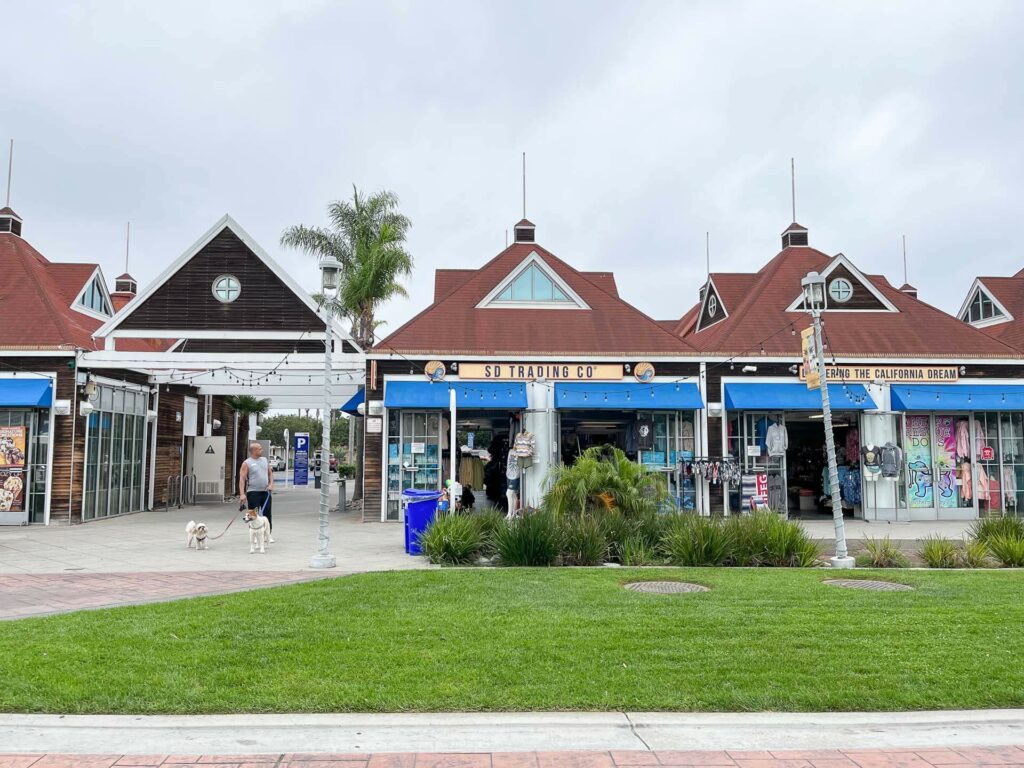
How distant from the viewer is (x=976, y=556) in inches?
416

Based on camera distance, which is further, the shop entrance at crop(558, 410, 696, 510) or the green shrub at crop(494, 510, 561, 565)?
the shop entrance at crop(558, 410, 696, 510)

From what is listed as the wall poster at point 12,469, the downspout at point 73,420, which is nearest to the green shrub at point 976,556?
the downspout at point 73,420

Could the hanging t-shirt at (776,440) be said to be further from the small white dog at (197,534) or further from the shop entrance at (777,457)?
the small white dog at (197,534)

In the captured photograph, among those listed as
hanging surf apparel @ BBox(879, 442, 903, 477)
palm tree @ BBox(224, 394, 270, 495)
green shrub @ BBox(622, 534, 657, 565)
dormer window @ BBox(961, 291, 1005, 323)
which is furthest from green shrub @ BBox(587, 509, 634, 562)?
dormer window @ BBox(961, 291, 1005, 323)

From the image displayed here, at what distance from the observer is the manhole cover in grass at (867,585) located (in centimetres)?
838

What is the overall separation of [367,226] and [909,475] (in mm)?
18629

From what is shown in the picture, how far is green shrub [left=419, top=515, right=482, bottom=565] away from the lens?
35.0 ft

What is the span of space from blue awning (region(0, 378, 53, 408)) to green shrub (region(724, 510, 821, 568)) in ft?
48.2

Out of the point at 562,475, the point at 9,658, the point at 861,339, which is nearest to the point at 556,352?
the point at 562,475

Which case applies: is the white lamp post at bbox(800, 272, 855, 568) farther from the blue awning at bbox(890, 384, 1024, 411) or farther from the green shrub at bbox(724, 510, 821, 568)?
the blue awning at bbox(890, 384, 1024, 411)

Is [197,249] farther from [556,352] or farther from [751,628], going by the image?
[751,628]

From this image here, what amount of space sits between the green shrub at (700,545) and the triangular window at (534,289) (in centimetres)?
1033

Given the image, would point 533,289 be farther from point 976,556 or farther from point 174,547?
point 976,556

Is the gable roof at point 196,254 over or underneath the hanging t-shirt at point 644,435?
over
